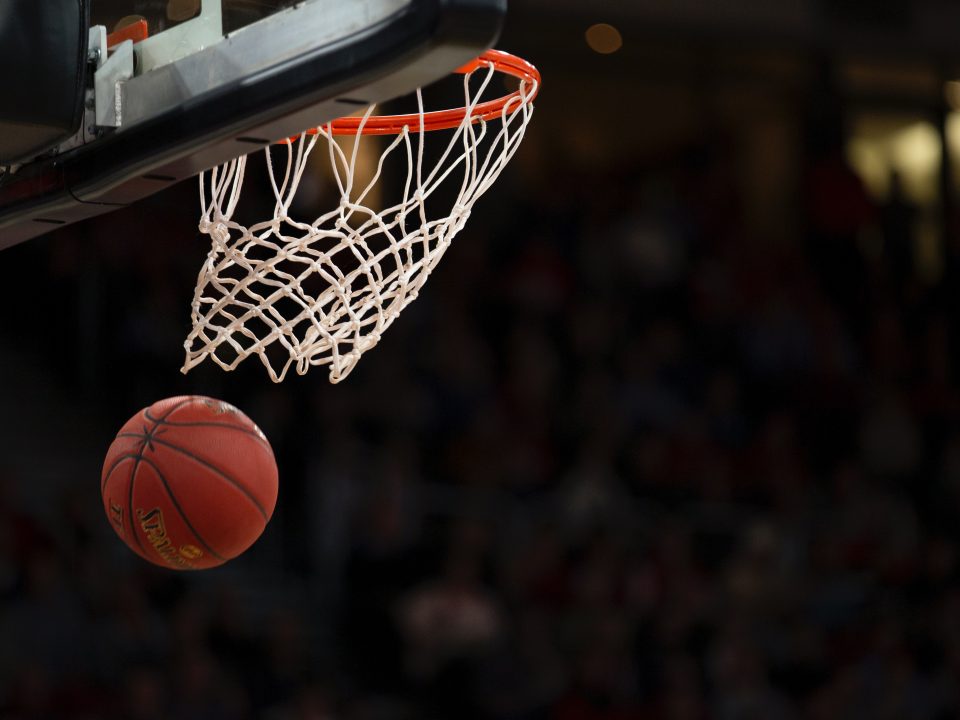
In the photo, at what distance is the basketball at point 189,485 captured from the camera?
2.81 m

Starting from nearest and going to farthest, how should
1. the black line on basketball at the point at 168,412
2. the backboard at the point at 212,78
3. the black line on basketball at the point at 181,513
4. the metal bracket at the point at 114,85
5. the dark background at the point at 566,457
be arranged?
the backboard at the point at 212,78 → the metal bracket at the point at 114,85 → the black line on basketball at the point at 181,513 → the black line on basketball at the point at 168,412 → the dark background at the point at 566,457

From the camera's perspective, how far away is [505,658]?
701cm

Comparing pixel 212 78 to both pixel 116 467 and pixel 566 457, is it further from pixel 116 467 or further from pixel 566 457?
pixel 566 457

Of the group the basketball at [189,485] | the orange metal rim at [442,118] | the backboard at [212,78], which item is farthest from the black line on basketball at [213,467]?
the orange metal rim at [442,118]

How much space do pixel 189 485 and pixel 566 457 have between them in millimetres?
5127

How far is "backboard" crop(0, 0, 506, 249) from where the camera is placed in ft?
6.73

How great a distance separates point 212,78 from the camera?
7.47ft

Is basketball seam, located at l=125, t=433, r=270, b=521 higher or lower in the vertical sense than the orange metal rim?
lower

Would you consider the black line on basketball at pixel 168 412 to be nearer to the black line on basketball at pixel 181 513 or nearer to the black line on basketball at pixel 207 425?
the black line on basketball at pixel 207 425

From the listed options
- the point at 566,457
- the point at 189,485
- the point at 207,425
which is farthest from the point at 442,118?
the point at 566,457

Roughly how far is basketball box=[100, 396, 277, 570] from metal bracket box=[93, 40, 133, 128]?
0.67 m

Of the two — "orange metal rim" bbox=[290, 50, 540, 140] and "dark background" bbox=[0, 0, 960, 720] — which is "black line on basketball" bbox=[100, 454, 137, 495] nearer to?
"orange metal rim" bbox=[290, 50, 540, 140]

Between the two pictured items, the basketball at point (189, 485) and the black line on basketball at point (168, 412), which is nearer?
the basketball at point (189, 485)

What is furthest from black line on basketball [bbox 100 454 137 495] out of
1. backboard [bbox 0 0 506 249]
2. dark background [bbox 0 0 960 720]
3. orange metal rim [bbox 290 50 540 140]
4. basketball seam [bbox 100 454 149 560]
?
dark background [bbox 0 0 960 720]
